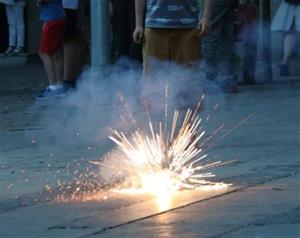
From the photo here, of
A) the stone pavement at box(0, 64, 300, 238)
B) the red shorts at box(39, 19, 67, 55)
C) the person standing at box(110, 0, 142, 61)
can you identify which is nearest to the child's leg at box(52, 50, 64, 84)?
the red shorts at box(39, 19, 67, 55)

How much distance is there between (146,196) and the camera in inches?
284

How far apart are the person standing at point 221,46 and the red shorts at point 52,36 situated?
1759mm

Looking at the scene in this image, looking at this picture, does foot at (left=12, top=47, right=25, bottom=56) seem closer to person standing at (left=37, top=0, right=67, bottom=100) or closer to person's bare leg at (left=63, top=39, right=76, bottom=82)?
person standing at (left=37, top=0, right=67, bottom=100)

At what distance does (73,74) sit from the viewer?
13281 millimetres

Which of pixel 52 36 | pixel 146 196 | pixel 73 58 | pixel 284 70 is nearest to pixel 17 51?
pixel 284 70

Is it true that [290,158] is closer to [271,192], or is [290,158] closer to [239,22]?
[271,192]

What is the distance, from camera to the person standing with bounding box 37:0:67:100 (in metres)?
13.3

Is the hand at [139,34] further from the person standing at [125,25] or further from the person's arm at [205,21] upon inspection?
the person standing at [125,25]

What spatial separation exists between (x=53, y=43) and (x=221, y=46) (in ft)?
6.79

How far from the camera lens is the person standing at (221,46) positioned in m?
13.2

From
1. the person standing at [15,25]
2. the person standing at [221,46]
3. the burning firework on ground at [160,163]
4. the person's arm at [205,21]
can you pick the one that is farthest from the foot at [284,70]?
the person's arm at [205,21]

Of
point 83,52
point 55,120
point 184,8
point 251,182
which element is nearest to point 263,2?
point 83,52

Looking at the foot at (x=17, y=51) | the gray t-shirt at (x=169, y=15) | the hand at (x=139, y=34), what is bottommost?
the foot at (x=17, y=51)

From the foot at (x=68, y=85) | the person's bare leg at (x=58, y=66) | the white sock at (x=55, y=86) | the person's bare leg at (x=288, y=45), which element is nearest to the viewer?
the foot at (x=68, y=85)
